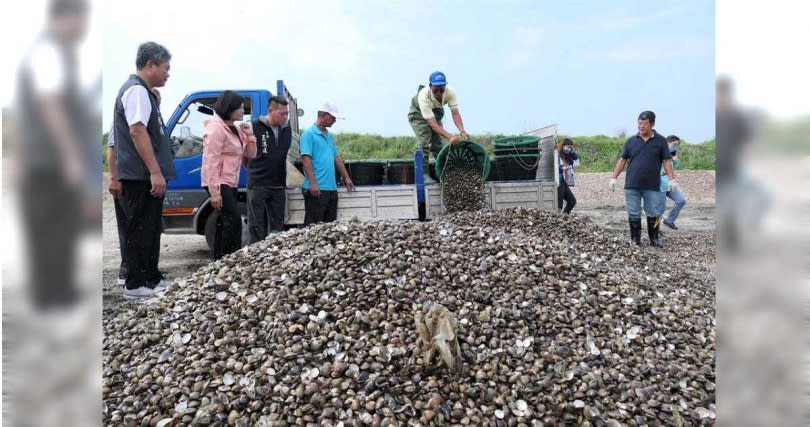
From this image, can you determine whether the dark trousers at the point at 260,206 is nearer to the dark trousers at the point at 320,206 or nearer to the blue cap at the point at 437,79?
the dark trousers at the point at 320,206

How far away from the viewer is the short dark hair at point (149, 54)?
3600mm

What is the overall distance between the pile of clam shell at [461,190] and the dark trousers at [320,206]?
1466 mm

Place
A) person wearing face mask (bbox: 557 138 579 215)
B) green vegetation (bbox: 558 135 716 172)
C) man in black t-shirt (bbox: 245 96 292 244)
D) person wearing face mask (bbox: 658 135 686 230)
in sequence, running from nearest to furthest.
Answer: man in black t-shirt (bbox: 245 96 292 244), person wearing face mask (bbox: 658 135 686 230), person wearing face mask (bbox: 557 138 579 215), green vegetation (bbox: 558 135 716 172)

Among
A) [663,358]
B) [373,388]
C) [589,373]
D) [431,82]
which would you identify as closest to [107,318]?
[373,388]

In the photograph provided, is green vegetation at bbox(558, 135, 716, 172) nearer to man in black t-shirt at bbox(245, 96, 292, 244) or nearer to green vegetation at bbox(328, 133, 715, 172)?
green vegetation at bbox(328, 133, 715, 172)

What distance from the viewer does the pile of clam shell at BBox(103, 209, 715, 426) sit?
2.17 meters

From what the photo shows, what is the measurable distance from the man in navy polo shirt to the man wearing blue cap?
228 centimetres

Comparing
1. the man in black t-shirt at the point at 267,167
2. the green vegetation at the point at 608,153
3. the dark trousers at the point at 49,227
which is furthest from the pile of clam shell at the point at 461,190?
the green vegetation at the point at 608,153

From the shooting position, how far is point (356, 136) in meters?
25.1

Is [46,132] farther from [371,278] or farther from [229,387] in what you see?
[371,278]

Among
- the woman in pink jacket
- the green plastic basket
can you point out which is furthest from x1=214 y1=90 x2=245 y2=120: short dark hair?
the green plastic basket

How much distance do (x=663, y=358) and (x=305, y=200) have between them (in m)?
4.12

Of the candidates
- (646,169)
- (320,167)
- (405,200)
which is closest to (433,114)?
(405,200)

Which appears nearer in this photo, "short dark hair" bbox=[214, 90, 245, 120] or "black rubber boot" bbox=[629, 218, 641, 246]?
"short dark hair" bbox=[214, 90, 245, 120]
